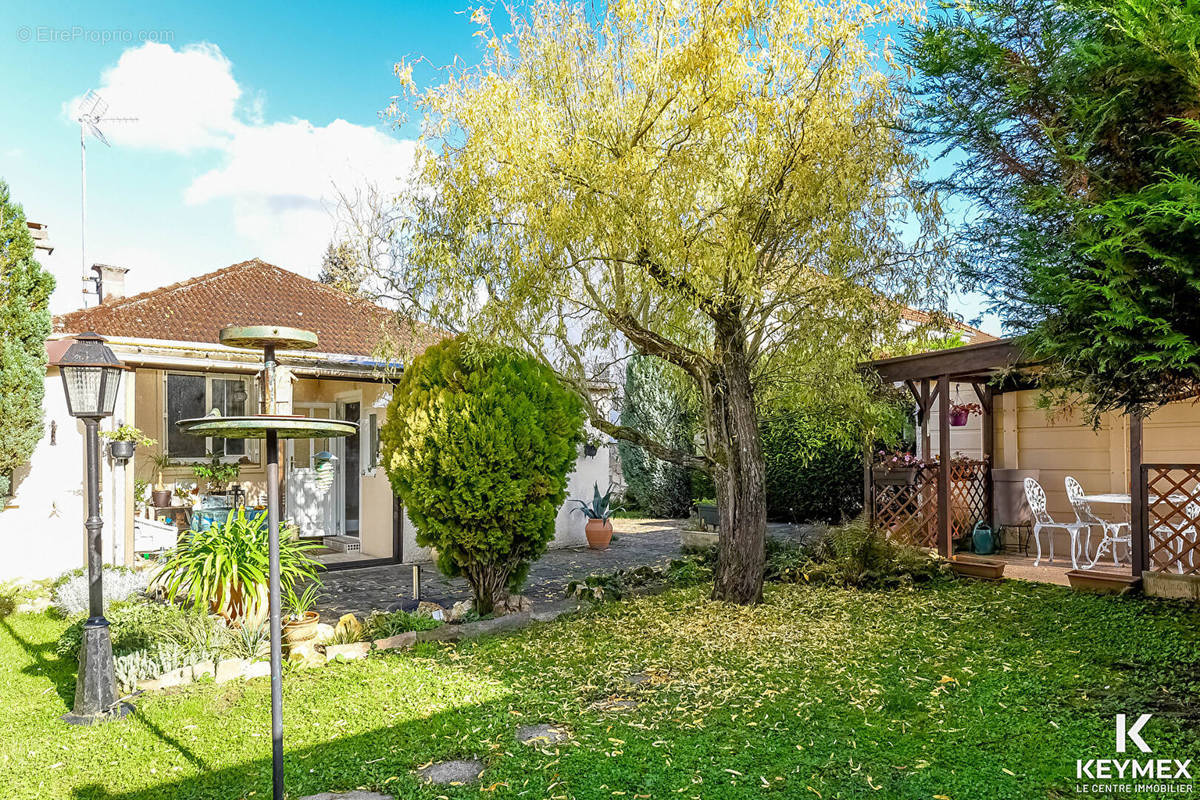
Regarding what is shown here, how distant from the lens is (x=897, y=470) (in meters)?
10.1

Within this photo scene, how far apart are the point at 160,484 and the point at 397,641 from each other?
24.1ft

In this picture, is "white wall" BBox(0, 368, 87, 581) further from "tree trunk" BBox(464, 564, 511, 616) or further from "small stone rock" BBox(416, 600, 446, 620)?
"tree trunk" BBox(464, 564, 511, 616)

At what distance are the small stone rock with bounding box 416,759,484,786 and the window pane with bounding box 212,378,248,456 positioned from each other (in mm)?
10578

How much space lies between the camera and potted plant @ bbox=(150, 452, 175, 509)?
35.9 ft

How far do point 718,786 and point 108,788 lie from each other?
310 cm

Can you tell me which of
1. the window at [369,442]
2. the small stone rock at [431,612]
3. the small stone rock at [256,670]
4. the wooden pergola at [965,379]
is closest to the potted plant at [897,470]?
the wooden pergola at [965,379]

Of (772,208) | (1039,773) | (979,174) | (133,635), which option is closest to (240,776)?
(133,635)

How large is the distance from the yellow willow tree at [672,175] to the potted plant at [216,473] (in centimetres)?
709

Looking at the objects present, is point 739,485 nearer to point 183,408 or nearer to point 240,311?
point 240,311

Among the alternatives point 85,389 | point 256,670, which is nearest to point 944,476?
point 256,670

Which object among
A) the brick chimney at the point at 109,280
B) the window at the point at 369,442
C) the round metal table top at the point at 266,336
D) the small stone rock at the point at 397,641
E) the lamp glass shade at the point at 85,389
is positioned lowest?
the small stone rock at the point at 397,641

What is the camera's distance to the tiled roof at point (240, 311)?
9.60 meters

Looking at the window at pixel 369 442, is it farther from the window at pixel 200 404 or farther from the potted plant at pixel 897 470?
the potted plant at pixel 897 470

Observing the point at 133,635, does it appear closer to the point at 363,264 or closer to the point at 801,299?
the point at 363,264
